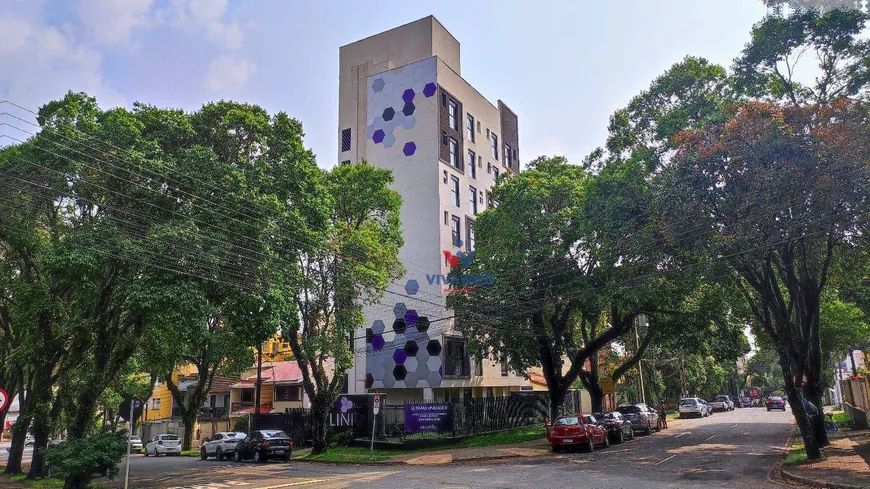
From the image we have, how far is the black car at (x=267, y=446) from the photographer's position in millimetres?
27672

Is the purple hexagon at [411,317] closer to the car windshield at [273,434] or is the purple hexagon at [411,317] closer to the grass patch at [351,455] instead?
the grass patch at [351,455]

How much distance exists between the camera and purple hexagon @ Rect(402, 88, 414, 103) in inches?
1645

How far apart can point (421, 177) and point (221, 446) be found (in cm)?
2023

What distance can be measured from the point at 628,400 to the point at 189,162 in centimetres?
5435

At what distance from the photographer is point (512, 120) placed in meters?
51.9

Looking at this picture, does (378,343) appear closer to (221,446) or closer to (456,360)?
(456,360)

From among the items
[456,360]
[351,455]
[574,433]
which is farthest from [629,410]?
[351,455]

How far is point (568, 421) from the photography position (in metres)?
25.6

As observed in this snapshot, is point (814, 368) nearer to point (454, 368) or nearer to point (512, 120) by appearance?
point (454, 368)

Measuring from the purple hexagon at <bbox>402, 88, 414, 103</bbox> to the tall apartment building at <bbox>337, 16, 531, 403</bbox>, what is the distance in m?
0.07

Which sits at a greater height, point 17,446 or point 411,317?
point 411,317

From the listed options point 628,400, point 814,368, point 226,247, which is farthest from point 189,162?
A: point 628,400

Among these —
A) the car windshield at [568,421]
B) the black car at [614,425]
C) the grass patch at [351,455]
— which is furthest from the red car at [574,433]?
the grass patch at [351,455]

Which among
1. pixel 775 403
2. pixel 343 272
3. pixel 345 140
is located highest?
pixel 345 140
